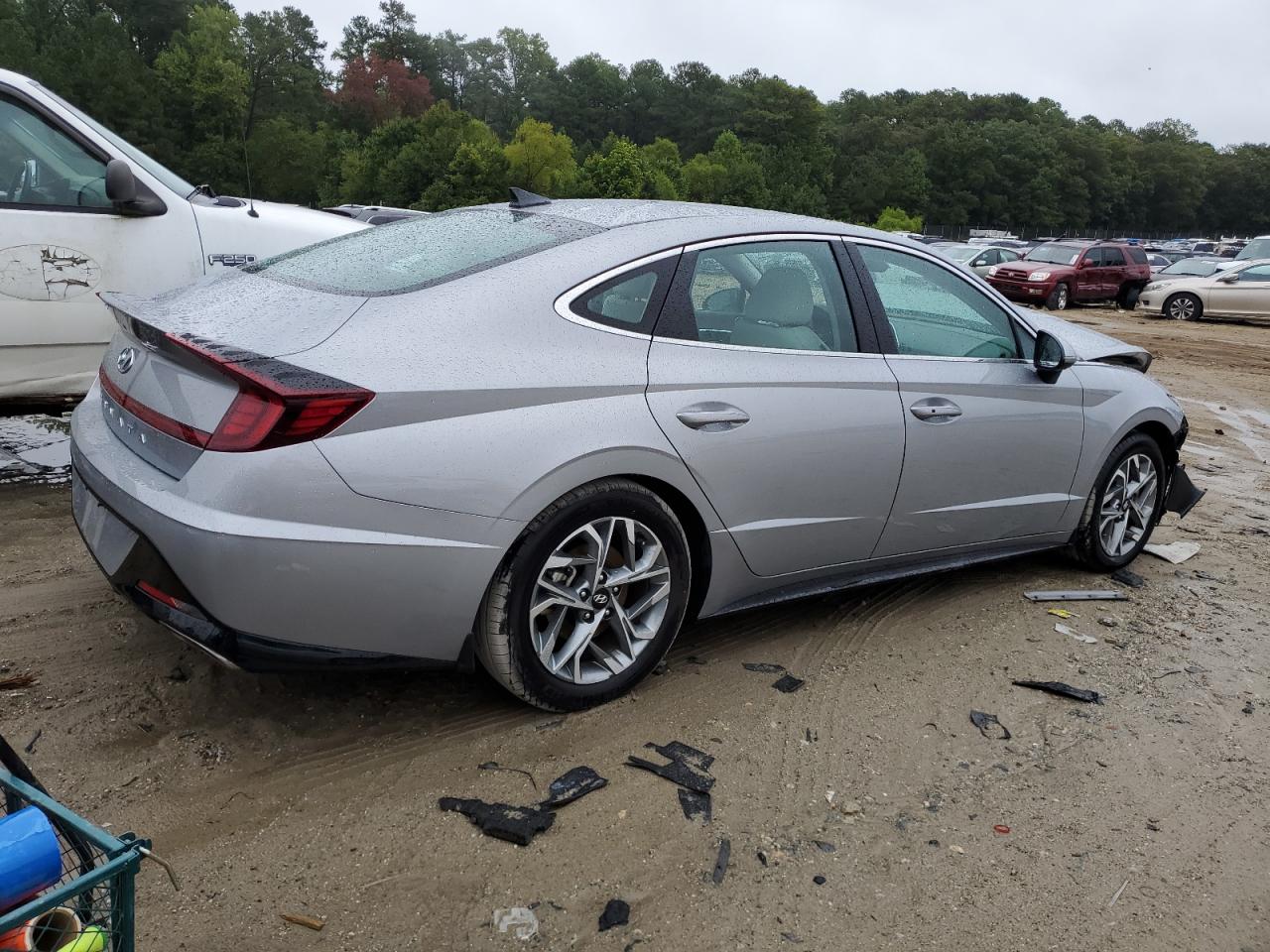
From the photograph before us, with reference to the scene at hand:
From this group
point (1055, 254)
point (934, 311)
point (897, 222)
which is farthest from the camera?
point (897, 222)

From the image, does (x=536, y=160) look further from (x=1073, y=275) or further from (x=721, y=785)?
(x=721, y=785)

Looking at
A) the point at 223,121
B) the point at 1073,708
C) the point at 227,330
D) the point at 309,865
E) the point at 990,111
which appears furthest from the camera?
the point at 990,111

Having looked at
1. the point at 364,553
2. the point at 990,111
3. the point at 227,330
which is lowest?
the point at 364,553

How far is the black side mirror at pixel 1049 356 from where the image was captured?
450cm

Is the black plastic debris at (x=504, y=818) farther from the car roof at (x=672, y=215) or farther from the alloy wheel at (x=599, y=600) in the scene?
the car roof at (x=672, y=215)

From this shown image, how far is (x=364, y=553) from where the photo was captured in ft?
9.24

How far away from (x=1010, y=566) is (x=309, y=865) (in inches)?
151

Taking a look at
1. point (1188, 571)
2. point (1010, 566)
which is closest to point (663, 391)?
point (1010, 566)

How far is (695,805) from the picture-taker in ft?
9.91

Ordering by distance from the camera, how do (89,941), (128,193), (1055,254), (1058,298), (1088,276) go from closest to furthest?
(89,941) < (128,193) < (1058,298) < (1088,276) < (1055,254)

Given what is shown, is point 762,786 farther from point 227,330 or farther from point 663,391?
point 227,330

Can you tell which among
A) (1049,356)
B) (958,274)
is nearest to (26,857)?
(958,274)

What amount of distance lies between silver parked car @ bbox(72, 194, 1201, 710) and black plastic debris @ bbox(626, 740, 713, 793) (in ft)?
0.98

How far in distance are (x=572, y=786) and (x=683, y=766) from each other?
358mm
